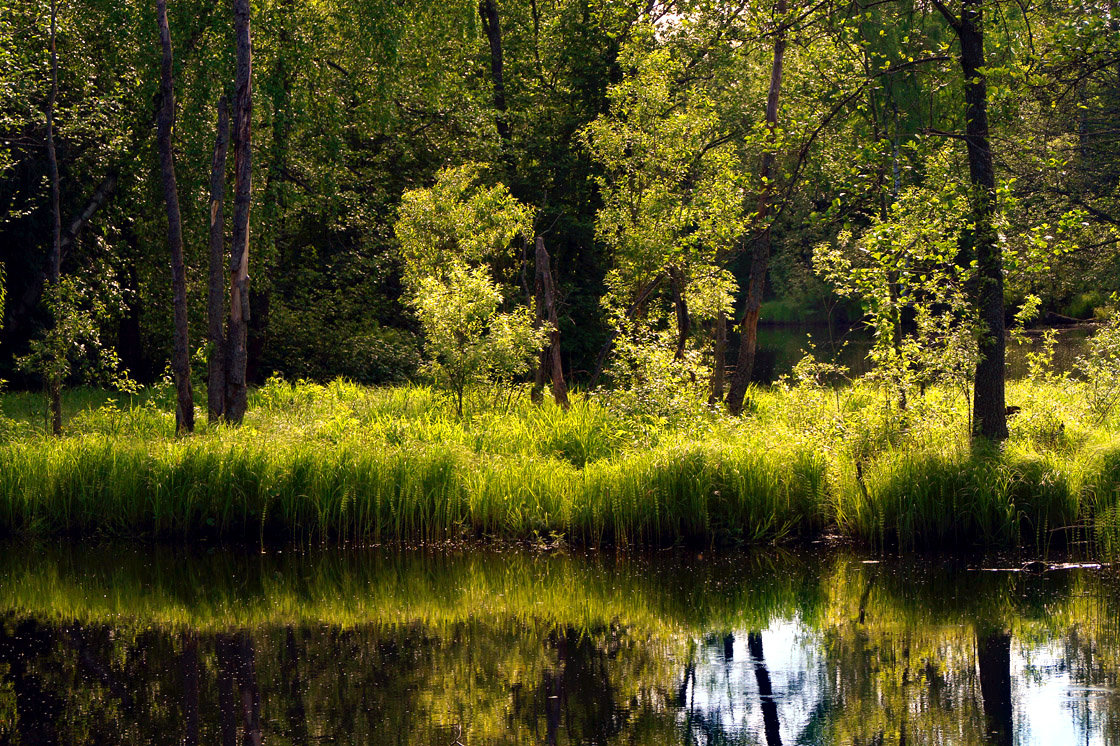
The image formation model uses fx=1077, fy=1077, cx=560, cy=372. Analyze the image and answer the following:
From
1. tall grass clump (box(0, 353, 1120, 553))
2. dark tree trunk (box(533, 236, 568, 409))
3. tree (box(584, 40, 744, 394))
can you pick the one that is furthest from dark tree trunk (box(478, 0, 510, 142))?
tall grass clump (box(0, 353, 1120, 553))

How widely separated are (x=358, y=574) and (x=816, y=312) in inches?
2181

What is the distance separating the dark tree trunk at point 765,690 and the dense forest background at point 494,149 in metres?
4.65

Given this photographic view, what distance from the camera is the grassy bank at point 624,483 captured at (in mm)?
10602

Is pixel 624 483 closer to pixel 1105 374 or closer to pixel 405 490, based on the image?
pixel 405 490

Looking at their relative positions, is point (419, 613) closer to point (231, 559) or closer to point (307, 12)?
point (231, 559)

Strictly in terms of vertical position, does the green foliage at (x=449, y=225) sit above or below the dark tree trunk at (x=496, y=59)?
below

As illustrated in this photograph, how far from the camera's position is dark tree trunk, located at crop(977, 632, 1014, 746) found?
20.3 feet

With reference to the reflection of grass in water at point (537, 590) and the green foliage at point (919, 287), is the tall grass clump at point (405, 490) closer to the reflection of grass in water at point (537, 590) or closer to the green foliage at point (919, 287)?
the reflection of grass in water at point (537, 590)

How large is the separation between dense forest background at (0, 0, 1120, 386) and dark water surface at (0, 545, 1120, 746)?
3.95 metres

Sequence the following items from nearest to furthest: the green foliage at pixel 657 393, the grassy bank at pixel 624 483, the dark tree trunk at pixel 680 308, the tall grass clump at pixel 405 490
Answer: the grassy bank at pixel 624 483 < the tall grass clump at pixel 405 490 < the green foliage at pixel 657 393 < the dark tree trunk at pixel 680 308

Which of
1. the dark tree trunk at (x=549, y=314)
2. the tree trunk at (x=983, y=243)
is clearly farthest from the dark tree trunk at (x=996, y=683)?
the dark tree trunk at (x=549, y=314)

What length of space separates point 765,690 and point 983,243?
238 inches

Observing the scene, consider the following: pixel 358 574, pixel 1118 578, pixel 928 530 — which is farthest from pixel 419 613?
pixel 1118 578

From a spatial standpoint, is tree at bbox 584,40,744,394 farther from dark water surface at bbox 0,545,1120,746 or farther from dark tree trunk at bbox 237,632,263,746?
dark tree trunk at bbox 237,632,263,746
